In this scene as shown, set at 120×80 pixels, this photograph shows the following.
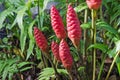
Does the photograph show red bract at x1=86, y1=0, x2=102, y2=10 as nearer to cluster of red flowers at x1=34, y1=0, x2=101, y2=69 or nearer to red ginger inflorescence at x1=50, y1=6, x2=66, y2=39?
cluster of red flowers at x1=34, y1=0, x2=101, y2=69

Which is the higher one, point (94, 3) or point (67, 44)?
point (94, 3)

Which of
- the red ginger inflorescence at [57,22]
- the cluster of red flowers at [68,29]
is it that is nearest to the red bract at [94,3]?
the cluster of red flowers at [68,29]

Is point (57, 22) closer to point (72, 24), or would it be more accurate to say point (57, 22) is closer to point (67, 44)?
point (72, 24)

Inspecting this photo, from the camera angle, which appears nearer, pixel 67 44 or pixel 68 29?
pixel 68 29

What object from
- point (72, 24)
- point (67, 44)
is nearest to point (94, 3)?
point (72, 24)

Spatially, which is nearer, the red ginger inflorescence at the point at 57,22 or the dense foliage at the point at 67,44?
the red ginger inflorescence at the point at 57,22

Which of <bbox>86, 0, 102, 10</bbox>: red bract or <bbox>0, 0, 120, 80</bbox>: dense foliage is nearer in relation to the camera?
<bbox>86, 0, 102, 10</bbox>: red bract

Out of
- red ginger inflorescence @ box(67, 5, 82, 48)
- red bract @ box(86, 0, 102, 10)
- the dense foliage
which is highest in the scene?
red bract @ box(86, 0, 102, 10)

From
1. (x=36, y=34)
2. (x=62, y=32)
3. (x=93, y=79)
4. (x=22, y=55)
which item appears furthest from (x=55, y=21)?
(x=22, y=55)

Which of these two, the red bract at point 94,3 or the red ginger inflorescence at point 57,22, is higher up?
the red bract at point 94,3

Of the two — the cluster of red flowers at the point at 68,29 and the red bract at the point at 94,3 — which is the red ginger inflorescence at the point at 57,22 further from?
the red bract at the point at 94,3

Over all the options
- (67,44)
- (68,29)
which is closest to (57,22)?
(68,29)

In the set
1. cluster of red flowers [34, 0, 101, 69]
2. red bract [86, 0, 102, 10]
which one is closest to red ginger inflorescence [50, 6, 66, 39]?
cluster of red flowers [34, 0, 101, 69]

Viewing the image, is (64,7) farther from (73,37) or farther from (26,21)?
(73,37)
